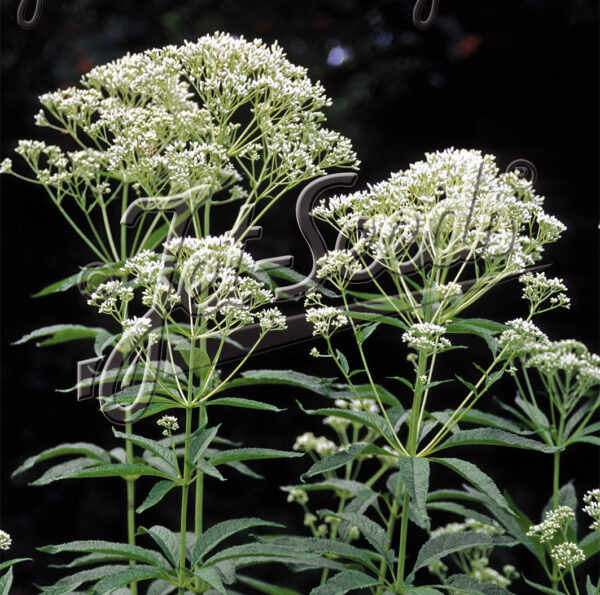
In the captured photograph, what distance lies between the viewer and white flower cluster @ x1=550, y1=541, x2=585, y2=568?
2121mm

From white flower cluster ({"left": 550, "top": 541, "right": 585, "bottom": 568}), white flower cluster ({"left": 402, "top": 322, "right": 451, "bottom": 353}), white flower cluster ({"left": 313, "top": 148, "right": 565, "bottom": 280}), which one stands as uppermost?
white flower cluster ({"left": 313, "top": 148, "right": 565, "bottom": 280})

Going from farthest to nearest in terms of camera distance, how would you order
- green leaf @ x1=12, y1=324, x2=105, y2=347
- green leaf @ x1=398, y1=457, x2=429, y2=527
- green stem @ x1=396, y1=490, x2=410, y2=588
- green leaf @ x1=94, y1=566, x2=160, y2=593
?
green leaf @ x1=12, y1=324, x2=105, y2=347 → green stem @ x1=396, y1=490, x2=410, y2=588 → green leaf @ x1=94, y1=566, x2=160, y2=593 → green leaf @ x1=398, y1=457, x2=429, y2=527

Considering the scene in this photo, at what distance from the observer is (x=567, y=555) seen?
2.13m

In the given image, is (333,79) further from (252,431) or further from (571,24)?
(252,431)

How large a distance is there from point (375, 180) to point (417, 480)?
3837 millimetres

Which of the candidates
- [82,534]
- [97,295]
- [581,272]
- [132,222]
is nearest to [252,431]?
[82,534]

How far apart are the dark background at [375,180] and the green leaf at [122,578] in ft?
9.87

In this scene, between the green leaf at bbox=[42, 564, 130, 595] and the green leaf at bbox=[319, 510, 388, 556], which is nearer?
the green leaf at bbox=[42, 564, 130, 595]

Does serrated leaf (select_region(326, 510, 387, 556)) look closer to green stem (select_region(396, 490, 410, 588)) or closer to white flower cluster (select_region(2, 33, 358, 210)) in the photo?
green stem (select_region(396, 490, 410, 588))

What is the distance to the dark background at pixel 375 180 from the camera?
205 inches

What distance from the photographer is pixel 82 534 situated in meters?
5.32

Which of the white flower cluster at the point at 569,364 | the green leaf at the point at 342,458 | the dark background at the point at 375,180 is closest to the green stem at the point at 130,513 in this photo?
the green leaf at the point at 342,458

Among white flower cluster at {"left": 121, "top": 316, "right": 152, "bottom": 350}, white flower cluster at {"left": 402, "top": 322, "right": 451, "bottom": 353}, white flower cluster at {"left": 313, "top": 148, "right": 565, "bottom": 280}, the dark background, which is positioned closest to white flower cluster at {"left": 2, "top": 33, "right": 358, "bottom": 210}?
white flower cluster at {"left": 313, "top": 148, "right": 565, "bottom": 280}

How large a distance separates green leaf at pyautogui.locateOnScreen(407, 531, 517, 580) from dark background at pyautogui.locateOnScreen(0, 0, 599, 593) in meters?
2.82
